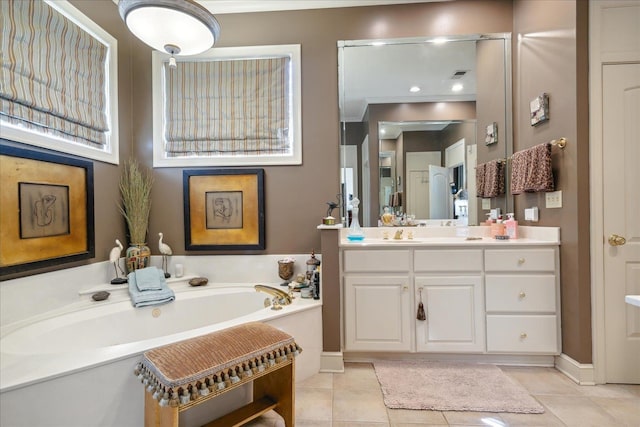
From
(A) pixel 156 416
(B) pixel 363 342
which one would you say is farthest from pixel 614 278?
(A) pixel 156 416

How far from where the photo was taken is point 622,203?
6.26ft

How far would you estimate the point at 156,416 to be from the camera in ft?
4.07

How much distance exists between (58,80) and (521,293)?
3.54 m

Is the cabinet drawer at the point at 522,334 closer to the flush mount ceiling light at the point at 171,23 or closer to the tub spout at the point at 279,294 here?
the tub spout at the point at 279,294

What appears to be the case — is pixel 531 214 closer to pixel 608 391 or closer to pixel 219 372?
pixel 608 391

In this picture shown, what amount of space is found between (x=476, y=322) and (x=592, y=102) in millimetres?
1668

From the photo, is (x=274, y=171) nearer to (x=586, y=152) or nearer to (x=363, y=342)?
(x=363, y=342)

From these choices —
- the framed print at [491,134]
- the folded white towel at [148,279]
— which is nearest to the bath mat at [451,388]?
the folded white towel at [148,279]

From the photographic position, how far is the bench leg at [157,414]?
3.79 feet

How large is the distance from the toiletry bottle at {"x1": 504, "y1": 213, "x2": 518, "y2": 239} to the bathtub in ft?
5.55

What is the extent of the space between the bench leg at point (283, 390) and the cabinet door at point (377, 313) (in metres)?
0.73

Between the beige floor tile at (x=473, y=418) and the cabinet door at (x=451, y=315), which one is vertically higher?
the cabinet door at (x=451, y=315)

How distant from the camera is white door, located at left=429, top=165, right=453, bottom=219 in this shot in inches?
106

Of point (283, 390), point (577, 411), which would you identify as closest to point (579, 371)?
point (577, 411)
